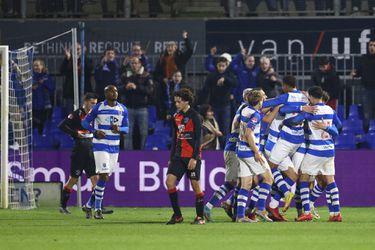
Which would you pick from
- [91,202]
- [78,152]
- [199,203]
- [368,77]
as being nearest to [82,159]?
[78,152]

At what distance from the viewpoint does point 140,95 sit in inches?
Answer: 1040

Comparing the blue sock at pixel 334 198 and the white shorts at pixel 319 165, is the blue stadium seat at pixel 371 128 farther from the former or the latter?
the blue sock at pixel 334 198

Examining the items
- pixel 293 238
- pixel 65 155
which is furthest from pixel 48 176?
pixel 293 238

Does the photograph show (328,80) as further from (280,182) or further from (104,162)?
(104,162)

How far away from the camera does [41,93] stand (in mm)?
27141

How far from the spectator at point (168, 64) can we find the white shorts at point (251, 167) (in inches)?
275

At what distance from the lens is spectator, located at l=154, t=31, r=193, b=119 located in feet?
86.9

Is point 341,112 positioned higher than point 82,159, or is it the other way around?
point 341,112

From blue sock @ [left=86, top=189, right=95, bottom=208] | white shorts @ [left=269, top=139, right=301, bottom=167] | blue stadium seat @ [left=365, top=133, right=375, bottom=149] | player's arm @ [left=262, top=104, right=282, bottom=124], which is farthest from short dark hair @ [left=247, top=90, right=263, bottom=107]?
blue stadium seat @ [left=365, top=133, right=375, bottom=149]

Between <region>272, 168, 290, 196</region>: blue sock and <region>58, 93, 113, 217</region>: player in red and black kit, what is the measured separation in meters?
3.46

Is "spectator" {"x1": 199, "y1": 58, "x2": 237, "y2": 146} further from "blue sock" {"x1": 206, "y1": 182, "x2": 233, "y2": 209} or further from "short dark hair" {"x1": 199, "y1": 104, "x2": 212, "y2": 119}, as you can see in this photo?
"blue sock" {"x1": 206, "y1": 182, "x2": 233, "y2": 209}

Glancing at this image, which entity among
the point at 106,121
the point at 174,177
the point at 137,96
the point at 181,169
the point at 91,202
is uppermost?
the point at 137,96

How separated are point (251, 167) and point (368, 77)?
789 cm

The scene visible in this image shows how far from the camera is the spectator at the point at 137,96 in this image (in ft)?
86.2
